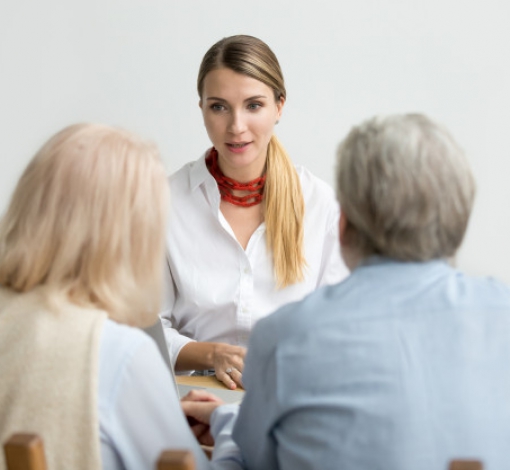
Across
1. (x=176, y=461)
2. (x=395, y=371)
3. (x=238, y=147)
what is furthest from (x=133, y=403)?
(x=238, y=147)

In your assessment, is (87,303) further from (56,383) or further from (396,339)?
(396,339)

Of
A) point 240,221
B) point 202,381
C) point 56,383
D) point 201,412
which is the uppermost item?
point 56,383

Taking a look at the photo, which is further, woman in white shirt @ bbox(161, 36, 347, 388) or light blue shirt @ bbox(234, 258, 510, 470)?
woman in white shirt @ bbox(161, 36, 347, 388)

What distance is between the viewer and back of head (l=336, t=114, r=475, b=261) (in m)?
1.18

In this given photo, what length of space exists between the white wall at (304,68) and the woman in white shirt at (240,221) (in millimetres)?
1123

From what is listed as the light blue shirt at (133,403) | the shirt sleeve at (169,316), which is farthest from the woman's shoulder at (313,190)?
the light blue shirt at (133,403)

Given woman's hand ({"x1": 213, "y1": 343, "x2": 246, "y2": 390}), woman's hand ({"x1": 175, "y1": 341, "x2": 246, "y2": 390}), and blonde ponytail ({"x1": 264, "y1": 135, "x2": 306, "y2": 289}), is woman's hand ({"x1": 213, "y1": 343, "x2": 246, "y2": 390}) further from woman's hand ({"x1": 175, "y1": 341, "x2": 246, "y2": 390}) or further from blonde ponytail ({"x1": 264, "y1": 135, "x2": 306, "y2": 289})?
blonde ponytail ({"x1": 264, "y1": 135, "x2": 306, "y2": 289})

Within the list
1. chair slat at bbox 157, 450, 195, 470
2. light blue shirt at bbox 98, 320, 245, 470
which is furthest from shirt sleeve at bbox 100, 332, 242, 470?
chair slat at bbox 157, 450, 195, 470

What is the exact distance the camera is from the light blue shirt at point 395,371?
1.13 meters

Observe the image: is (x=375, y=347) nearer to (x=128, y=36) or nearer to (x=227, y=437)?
(x=227, y=437)

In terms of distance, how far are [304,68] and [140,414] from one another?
2.53 metres

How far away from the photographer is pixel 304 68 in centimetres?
351

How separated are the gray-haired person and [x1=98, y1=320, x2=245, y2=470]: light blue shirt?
0.47ft

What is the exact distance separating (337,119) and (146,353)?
2.47 m
